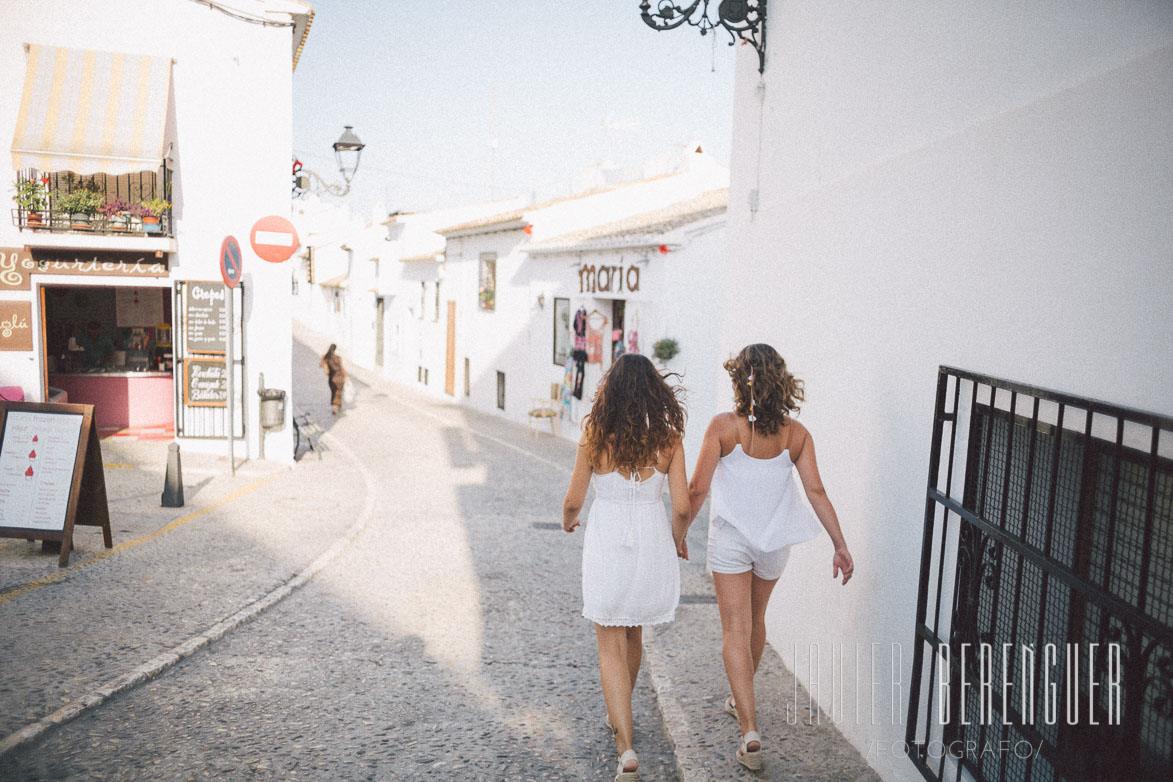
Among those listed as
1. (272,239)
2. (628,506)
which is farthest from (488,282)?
(628,506)

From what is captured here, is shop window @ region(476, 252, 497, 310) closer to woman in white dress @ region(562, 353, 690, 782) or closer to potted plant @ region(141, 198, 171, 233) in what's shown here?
potted plant @ region(141, 198, 171, 233)

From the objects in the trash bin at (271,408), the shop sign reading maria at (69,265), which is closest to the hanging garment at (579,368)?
the trash bin at (271,408)

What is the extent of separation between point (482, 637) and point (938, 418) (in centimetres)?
372

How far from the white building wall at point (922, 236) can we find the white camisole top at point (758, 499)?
18.9 inches

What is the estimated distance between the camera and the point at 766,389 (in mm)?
3818

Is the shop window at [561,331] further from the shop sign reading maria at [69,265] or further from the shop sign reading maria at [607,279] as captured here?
the shop sign reading maria at [69,265]

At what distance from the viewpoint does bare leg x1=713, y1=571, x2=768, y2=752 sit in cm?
396

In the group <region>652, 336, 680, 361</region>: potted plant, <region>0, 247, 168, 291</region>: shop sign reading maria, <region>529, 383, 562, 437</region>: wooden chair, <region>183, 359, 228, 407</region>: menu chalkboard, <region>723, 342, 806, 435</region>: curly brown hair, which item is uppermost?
<region>0, 247, 168, 291</region>: shop sign reading maria

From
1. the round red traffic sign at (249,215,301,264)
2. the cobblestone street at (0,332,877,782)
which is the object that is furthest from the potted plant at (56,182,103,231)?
the cobblestone street at (0,332,877,782)

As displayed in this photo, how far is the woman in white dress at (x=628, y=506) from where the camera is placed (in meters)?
3.79

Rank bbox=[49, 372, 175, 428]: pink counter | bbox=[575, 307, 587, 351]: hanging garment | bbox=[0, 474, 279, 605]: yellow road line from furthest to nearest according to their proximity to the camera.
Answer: bbox=[575, 307, 587, 351]: hanging garment
bbox=[49, 372, 175, 428]: pink counter
bbox=[0, 474, 279, 605]: yellow road line

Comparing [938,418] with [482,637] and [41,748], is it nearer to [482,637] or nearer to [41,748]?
[482,637]

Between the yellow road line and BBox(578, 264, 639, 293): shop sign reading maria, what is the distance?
8.33 meters

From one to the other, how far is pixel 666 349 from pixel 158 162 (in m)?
8.17
